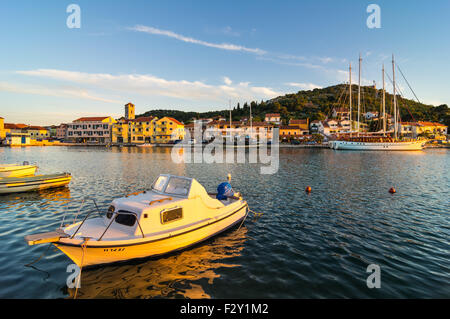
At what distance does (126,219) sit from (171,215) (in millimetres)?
1897

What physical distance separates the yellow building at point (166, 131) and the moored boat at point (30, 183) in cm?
10344

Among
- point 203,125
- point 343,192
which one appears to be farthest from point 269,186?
point 203,125

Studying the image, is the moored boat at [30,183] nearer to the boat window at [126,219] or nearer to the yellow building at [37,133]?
the boat window at [126,219]

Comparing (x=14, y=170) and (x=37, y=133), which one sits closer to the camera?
(x=14, y=170)

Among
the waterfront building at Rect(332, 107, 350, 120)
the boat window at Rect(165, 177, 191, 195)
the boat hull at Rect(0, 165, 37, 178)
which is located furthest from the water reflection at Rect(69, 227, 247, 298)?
the waterfront building at Rect(332, 107, 350, 120)

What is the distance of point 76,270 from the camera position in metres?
8.82

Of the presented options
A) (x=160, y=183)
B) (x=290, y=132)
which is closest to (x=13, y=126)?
(x=290, y=132)

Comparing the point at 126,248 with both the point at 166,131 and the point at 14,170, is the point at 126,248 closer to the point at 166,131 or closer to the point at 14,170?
the point at 14,170

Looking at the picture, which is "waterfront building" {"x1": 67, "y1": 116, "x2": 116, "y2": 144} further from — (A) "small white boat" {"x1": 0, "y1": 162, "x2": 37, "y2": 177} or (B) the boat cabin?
(B) the boat cabin

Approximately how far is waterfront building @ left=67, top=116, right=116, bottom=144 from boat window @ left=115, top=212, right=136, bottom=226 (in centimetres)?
13865

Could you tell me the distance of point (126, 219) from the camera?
9625 mm

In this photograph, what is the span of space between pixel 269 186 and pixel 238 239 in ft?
44.2
